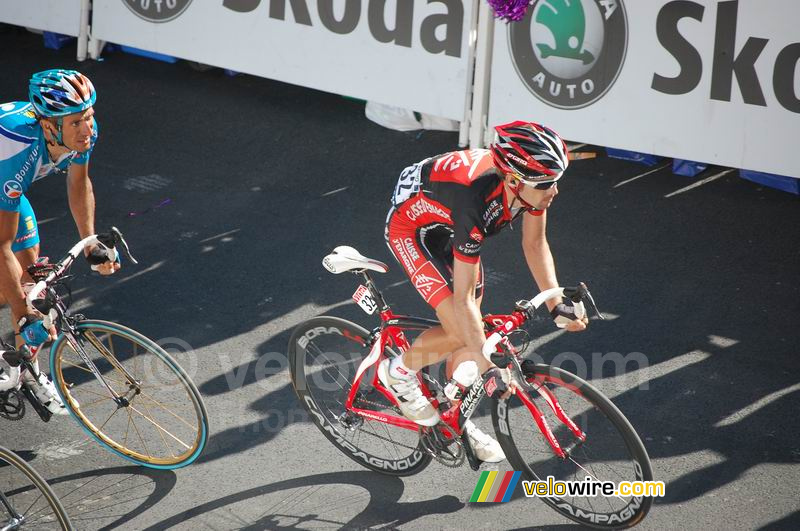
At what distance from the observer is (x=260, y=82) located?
9.87 m

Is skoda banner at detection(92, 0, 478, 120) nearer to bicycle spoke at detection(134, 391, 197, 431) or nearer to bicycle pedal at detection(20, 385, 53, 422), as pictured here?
bicycle spoke at detection(134, 391, 197, 431)

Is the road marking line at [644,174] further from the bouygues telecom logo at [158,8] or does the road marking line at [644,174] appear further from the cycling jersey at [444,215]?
the bouygues telecom logo at [158,8]

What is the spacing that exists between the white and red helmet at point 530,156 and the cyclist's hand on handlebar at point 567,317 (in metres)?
0.58

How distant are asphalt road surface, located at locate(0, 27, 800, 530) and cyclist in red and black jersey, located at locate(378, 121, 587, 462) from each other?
776mm

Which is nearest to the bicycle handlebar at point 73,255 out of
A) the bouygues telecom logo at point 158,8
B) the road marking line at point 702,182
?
the road marking line at point 702,182

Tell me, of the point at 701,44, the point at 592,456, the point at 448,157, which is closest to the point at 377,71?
the point at 701,44

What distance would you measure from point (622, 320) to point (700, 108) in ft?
7.62

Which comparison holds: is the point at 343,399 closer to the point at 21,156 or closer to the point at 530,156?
the point at 530,156

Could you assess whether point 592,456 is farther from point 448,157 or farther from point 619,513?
point 448,157

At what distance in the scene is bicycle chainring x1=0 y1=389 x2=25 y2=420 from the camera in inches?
196

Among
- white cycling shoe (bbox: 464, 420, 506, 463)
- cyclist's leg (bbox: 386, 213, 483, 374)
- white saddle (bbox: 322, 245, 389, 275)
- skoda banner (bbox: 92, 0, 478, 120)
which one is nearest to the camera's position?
cyclist's leg (bbox: 386, 213, 483, 374)

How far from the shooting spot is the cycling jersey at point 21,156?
447 centimetres

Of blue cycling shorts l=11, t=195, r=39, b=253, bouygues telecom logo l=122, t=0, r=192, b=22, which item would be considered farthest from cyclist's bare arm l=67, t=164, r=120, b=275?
bouygues telecom logo l=122, t=0, r=192, b=22

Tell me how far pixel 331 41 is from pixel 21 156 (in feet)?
15.7
